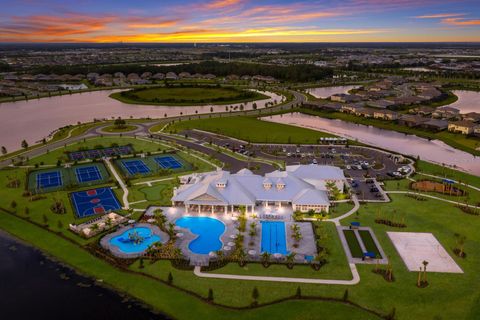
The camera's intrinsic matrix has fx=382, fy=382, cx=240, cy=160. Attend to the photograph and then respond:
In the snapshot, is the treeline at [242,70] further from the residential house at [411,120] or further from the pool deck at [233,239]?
the pool deck at [233,239]

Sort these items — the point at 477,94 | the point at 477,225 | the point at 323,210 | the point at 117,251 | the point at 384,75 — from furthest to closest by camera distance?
the point at 384,75 → the point at 477,94 → the point at 323,210 → the point at 477,225 → the point at 117,251

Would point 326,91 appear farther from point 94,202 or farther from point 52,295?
point 52,295

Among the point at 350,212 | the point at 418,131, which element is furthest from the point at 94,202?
the point at 418,131

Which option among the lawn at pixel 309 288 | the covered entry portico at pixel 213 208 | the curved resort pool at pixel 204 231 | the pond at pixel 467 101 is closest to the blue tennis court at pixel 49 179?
the lawn at pixel 309 288

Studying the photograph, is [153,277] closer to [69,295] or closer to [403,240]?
[69,295]

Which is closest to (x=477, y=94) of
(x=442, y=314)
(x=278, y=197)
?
(x=278, y=197)

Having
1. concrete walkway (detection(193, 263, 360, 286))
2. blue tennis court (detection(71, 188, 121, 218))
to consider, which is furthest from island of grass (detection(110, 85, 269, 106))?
concrete walkway (detection(193, 263, 360, 286))
